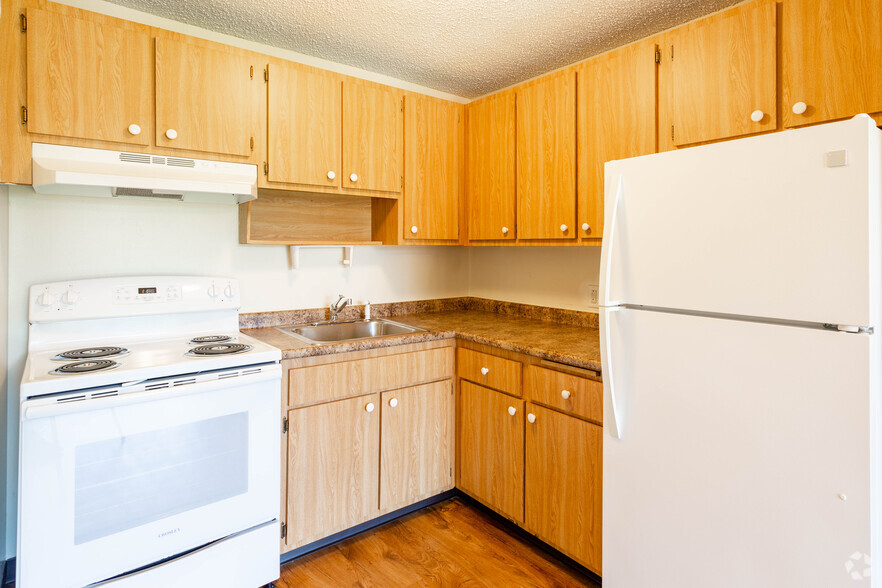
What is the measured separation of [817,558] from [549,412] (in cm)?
100

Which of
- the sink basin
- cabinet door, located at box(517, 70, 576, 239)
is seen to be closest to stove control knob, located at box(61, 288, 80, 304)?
the sink basin

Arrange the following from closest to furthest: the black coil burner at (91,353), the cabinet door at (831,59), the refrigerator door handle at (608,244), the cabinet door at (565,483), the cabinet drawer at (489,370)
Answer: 1. the cabinet door at (831,59)
2. the refrigerator door handle at (608,244)
3. the black coil burner at (91,353)
4. the cabinet door at (565,483)
5. the cabinet drawer at (489,370)

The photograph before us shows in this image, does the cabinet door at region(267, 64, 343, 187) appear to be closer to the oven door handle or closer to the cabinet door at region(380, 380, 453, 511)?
the oven door handle

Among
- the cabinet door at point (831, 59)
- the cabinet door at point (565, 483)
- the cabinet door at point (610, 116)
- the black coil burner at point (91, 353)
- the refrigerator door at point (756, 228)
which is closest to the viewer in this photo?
the refrigerator door at point (756, 228)

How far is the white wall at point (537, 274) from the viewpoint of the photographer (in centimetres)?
265

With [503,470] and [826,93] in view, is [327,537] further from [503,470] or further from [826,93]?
[826,93]

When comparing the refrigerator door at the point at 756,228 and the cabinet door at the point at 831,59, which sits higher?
the cabinet door at the point at 831,59

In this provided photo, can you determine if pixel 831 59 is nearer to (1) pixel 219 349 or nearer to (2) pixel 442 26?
(2) pixel 442 26

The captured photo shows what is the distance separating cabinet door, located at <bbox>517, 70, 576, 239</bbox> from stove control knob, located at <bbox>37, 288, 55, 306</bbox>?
2061 millimetres

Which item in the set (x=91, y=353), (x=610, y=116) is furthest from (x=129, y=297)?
(x=610, y=116)

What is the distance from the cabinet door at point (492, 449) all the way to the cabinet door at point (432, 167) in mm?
916

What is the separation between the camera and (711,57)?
1.80 metres

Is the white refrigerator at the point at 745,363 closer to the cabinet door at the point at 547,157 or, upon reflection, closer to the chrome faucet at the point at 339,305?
the cabinet door at the point at 547,157

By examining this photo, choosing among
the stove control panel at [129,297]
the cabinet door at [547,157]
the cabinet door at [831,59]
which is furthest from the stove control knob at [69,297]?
the cabinet door at [831,59]
